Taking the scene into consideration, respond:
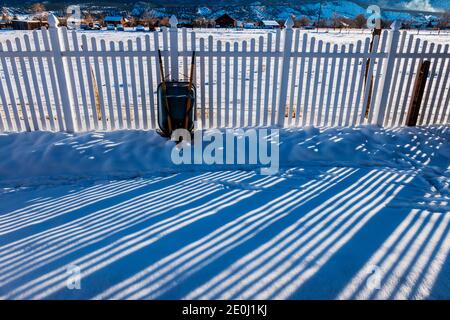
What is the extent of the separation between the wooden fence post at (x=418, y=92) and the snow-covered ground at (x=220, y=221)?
861 mm

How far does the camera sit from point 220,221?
3.00 m

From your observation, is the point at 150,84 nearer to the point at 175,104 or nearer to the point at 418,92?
the point at 175,104

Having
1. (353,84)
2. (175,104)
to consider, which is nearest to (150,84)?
(175,104)

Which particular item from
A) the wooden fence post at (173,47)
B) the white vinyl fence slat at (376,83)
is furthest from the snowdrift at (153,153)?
the wooden fence post at (173,47)

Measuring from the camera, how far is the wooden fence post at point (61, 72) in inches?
173

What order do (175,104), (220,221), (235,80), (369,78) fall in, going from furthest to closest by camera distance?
(369,78), (235,80), (175,104), (220,221)

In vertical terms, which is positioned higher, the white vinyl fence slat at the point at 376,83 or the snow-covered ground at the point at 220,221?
the white vinyl fence slat at the point at 376,83

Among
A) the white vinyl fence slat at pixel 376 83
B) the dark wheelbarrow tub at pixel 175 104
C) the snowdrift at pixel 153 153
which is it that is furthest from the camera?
the white vinyl fence slat at pixel 376 83

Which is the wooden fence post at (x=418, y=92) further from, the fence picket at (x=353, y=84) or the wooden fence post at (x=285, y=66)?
the wooden fence post at (x=285, y=66)

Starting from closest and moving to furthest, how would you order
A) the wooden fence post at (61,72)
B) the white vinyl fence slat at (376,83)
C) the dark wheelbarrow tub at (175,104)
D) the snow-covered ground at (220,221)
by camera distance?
1. the snow-covered ground at (220,221)
2. the wooden fence post at (61,72)
3. the dark wheelbarrow tub at (175,104)
4. the white vinyl fence slat at (376,83)

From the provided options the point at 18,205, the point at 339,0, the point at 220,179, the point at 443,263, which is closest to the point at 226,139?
the point at 220,179

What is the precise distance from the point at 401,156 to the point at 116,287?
4.28 m

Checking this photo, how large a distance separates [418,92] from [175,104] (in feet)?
13.9
